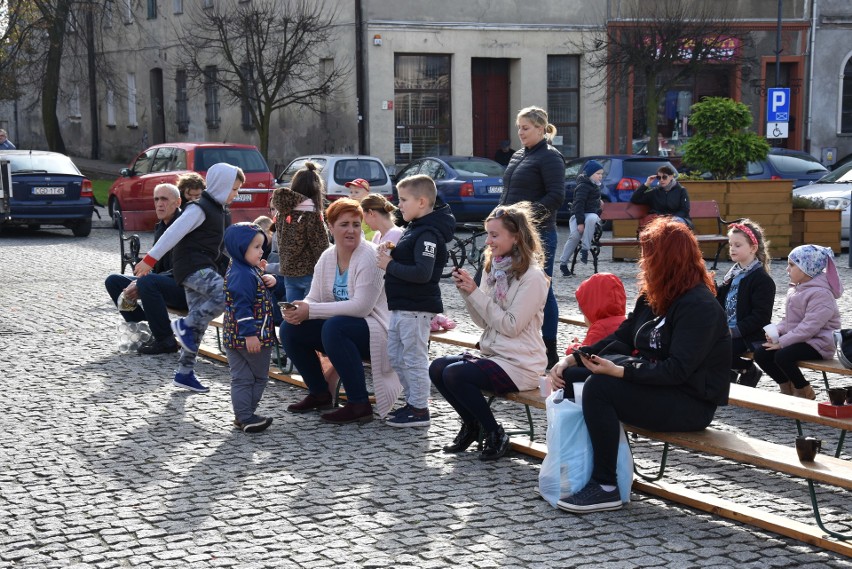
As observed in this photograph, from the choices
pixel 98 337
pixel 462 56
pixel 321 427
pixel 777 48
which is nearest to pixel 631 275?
pixel 98 337

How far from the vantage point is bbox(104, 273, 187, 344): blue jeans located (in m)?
10.7

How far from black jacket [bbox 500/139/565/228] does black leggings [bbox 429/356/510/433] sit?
2.87m

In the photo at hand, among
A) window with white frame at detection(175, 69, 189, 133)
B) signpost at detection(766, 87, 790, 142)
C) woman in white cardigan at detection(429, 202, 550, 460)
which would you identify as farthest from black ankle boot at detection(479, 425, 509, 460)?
window with white frame at detection(175, 69, 189, 133)

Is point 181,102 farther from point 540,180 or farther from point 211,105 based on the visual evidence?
point 540,180

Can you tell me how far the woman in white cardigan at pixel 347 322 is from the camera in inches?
321

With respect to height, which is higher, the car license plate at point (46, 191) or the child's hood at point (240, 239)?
the child's hood at point (240, 239)

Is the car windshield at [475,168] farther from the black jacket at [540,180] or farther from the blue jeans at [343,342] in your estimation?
the blue jeans at [343,342]

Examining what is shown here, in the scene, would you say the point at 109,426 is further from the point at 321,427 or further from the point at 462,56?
the point at 462,56

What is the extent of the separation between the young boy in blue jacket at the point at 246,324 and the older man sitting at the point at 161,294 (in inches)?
100

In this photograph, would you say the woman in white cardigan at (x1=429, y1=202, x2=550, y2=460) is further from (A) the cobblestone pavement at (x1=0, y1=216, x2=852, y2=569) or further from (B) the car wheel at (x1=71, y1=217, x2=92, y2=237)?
(B) the car wheel at (x1=71, y1=217, x2=92, y2=237)

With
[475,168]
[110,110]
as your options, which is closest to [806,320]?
[475,168]

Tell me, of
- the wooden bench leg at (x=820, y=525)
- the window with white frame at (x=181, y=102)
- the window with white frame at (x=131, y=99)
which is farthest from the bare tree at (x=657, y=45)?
the wooden bench leg at (x=820, y=525)

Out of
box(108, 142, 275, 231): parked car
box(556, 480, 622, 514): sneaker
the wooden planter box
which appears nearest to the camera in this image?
box(556, 480, 622, 514): sneaker

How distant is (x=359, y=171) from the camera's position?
80.6 feet
